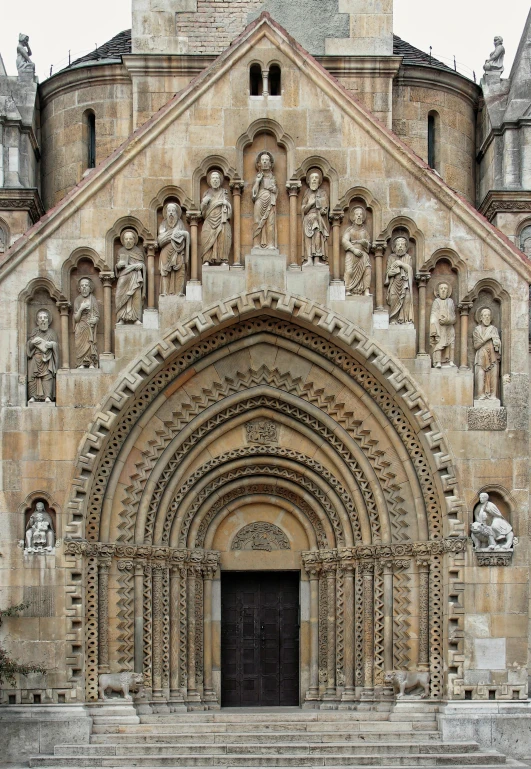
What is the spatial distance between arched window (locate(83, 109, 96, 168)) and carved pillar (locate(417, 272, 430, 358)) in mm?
7343

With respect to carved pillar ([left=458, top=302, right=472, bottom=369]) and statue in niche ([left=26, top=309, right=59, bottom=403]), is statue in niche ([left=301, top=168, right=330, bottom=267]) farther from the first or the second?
statue in niche ([left=26, top=309, right=59, bottom=403])

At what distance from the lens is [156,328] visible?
22609 mm

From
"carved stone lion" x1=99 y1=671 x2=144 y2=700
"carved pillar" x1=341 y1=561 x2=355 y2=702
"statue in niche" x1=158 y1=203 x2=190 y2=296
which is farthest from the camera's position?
"carved pillar" x1=341 y1=561 x2=355 y2=702

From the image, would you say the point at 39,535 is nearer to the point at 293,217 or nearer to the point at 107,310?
the point at 107,310

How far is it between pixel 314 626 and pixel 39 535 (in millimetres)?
4754

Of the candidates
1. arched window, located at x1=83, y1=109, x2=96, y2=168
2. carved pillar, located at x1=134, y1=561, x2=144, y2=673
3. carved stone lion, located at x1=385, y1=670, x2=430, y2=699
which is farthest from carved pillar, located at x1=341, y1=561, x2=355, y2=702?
arched window, located at x1=83, y1=109, x2=96, y2=168

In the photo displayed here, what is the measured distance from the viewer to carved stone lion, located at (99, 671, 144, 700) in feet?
73.5

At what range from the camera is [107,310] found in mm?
22703

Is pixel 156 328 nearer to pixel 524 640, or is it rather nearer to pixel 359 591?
pixel 359 591

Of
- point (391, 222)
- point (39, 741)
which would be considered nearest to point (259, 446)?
point (391, 222)

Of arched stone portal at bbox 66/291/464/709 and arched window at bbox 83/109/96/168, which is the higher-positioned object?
arched window at bbox 83/109/96/168

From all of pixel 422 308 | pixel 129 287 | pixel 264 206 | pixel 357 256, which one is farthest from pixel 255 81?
pixel 422 308

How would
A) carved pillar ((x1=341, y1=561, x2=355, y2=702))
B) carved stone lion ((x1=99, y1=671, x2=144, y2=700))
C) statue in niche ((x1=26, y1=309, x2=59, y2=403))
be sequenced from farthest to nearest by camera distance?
carved pillar ((x1=341, y1=561, x2=355, y2=702)) → statue in niche ((x1=26, y1=309, x2=59, y2=403)) → carved stone lion ((x1=99, y1=671, x2=144, y2=700))

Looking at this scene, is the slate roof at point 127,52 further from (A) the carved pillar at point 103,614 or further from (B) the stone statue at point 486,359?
(A) the carved pillar at point 103,614
